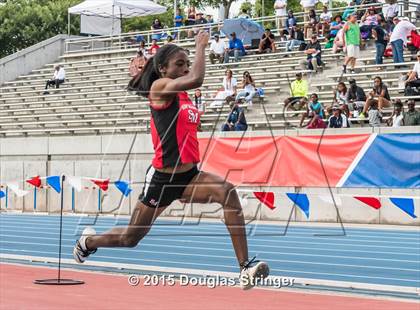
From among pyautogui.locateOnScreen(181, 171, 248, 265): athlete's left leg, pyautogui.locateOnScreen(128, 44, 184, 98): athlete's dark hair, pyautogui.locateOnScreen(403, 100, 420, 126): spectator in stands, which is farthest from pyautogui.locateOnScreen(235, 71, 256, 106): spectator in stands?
pyautogui.locateOnScreen(181, 171, 248, 265): athlete's left leg

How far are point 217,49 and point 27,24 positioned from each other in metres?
39.6

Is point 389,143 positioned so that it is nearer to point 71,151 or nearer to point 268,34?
point 268,34

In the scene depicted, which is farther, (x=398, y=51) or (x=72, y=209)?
(x=72, y=209)

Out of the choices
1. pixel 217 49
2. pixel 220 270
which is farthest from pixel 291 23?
pixel 220 270

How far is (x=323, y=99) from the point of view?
832 inches

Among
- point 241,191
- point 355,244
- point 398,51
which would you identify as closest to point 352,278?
point 355,244

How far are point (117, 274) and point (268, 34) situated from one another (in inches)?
534

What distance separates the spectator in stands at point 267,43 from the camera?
81.9 feet

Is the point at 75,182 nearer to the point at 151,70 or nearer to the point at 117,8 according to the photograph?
the point at 117,8

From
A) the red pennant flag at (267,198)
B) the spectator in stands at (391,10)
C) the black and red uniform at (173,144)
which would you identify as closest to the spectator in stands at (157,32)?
the spectator in stands at (391,10)

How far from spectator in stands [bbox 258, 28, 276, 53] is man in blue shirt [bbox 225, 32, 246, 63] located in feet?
2.00

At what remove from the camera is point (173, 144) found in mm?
6023

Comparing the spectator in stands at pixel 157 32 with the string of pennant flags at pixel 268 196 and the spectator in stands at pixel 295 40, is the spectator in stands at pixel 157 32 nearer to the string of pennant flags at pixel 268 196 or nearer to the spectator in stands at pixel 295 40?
the spectator in stands at pixel 295 40

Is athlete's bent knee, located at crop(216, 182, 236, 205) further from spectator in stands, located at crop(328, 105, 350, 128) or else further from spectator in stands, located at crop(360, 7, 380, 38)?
spectator in stands, located at crop(360, 7, 380, 38)
